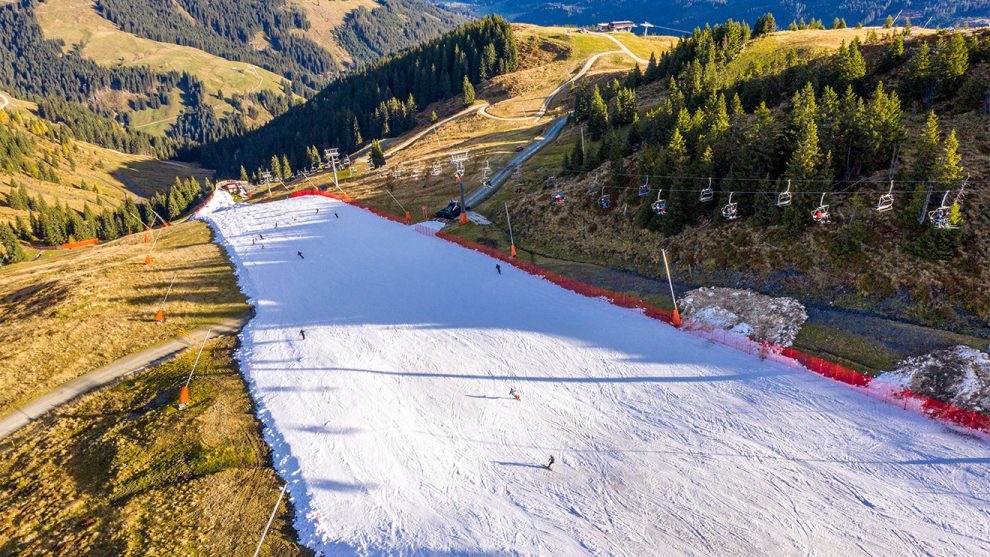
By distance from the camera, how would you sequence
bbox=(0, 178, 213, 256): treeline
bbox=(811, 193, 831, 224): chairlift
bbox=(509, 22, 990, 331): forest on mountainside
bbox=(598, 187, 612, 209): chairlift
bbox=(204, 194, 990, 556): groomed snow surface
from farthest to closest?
bbox=(0, 178, 213, 256): treeline → bbox=(598, 187, 612, 209): chairlift → bbox=(811, 193, 831, 224): chairlift → bbox=(509, 22, 990, 331): forest on mountainside → bbox=(204, 194, 990, 556): groomed snow surface

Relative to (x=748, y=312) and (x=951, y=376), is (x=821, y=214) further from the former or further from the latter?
(x=951, y=376)

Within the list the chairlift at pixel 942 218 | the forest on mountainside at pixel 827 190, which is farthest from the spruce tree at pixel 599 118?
the chairlift at pixel 942 218

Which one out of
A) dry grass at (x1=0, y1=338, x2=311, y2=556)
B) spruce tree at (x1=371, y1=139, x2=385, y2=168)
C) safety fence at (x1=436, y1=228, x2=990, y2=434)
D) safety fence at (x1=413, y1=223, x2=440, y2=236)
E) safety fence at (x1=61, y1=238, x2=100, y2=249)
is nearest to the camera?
dry grass at (x1=0, y1=338, x2=311, y2=556)

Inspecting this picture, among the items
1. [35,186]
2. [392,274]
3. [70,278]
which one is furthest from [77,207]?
[392,274]

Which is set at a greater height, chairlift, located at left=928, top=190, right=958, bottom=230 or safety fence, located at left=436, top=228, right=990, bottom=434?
chairlift, located at left=928, top=190, right=958, bottom=230

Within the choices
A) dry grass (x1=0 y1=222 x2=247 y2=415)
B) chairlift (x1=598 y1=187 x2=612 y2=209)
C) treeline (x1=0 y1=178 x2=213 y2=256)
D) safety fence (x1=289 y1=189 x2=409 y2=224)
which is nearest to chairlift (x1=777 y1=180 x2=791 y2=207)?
chairlift (x1=598 y1=187 x2=612 y2=209)

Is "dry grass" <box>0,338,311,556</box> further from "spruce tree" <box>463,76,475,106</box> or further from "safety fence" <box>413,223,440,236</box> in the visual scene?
"spruce tree" <box>463,76,475,106</box>

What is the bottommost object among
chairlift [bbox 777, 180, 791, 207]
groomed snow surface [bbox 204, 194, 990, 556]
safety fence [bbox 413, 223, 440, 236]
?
groomed snow surface [bbox 204, 194, 990, 556]
